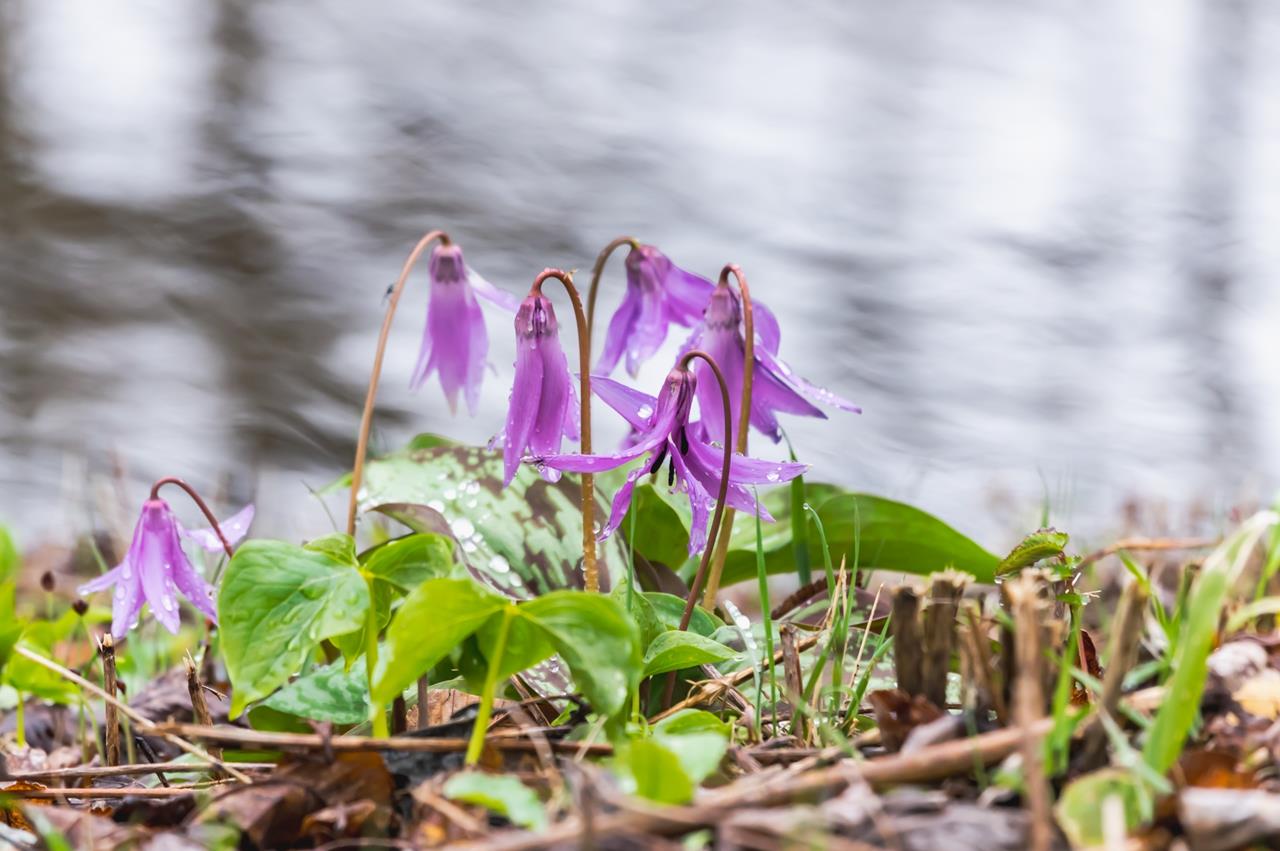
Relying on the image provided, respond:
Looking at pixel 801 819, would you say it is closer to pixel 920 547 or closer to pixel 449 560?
pixel 449 560

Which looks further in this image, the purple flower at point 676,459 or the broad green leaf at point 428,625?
the purple flower at point 676,459

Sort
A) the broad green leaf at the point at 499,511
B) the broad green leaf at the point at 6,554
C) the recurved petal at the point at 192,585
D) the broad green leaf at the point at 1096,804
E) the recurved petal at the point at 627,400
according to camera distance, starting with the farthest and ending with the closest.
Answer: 1. the broad green leaf at the point at 6,554
2. the broad green leaf at the point at 499,511
3. the recurved petal at the point at 192,585
4. the recurved petal at the point at 627,400
5. the broad green leaf at the point at 1096,804

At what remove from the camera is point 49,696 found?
146 cm

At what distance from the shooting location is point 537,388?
1177mm

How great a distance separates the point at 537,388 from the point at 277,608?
0.39m

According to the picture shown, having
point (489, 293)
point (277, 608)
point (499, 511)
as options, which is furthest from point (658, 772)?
point (489, 293)

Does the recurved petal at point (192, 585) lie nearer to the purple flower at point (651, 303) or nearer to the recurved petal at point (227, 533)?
the recurved petal at point (227, 533)

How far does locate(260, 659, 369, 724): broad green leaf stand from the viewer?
0.99 m

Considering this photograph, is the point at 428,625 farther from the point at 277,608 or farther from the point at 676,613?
the point at 676,613

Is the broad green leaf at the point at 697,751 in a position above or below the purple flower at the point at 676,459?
below

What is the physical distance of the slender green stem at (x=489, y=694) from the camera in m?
0.79

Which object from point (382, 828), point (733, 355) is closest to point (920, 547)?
point (733, 355)

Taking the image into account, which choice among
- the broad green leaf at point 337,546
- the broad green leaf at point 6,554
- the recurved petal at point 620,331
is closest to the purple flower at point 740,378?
the recurved petal at point 620,331

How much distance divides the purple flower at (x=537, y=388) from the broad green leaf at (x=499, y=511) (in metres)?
0.21
